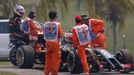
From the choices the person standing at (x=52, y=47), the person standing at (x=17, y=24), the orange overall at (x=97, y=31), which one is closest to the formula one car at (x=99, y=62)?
the orange overall at (x=97, y=31)

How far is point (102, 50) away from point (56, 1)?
10.9 ft

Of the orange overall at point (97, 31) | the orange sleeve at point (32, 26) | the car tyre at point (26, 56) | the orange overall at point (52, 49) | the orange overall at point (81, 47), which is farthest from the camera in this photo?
the orange sleeve at point (32, 26)

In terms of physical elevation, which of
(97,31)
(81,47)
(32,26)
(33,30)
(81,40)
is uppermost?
(32,26)

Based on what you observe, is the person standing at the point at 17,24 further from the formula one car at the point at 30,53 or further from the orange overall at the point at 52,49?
the orange overall at the point at 52,49

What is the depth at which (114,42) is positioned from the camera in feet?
130

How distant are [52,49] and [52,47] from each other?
1.9 inches

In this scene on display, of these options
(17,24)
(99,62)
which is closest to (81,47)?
(99,62)

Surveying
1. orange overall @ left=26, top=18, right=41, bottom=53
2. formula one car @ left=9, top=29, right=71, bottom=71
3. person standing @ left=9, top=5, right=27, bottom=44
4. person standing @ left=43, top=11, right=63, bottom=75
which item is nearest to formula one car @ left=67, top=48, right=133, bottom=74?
formula one car @ left=9, top=29, right=71, bottom=71

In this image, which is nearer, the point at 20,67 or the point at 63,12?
the point at 20,67

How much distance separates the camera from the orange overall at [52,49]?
15352mm

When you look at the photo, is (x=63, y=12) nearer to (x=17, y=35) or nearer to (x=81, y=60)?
(x=17, y=35)

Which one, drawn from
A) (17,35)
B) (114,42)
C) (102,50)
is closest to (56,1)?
(17,35)

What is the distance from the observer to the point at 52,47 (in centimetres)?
1540

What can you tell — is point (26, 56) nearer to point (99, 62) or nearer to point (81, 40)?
point (99, 62)
